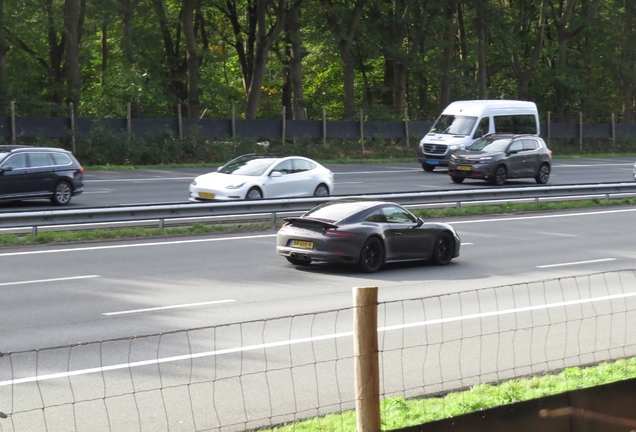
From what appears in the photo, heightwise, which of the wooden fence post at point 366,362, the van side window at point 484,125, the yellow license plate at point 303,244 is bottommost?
the yellow license plate at point 303,244

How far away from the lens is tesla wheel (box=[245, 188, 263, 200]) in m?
22.5

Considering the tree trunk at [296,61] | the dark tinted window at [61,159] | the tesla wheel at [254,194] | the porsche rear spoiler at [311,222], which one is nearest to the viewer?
the porsche rear spoiler at [311,222]

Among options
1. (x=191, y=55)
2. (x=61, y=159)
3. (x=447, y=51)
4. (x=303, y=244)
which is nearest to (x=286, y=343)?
(x=303, y=244)

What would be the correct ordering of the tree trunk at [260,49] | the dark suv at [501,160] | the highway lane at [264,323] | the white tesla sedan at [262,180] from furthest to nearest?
the tree trunk at [260,49], the dark suv at [501,160], the white tesla sedan at [262,180], the highway lane at [264,323]

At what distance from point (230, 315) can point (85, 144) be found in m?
26.7

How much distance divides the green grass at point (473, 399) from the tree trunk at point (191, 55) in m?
37.4

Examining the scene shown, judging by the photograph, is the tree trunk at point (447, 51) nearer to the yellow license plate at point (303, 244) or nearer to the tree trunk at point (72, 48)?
the tree trunk at point (72, 48)

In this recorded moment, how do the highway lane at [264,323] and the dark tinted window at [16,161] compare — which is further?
the dark tinted window at [16,161]

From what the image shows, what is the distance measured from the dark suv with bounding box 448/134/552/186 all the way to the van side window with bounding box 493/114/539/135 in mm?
3669

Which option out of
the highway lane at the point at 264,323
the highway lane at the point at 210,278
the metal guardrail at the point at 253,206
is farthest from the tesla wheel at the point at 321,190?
the highway lane at the point at 264,323

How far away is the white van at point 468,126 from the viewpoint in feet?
115

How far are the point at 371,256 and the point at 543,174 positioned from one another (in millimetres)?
18832

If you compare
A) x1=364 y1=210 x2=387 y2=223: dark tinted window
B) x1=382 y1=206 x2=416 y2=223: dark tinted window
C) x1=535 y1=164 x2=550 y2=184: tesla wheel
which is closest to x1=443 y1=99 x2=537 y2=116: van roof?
x1=535 y1=164 x2=550 y2=184: tesla wheel

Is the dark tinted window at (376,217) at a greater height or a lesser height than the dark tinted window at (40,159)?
lesser
